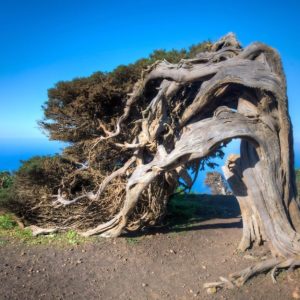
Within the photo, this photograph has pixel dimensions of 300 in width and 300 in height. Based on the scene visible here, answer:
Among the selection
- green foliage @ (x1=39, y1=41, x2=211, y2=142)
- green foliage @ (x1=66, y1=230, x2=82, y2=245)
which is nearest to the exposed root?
green foliage @ (x1=66, y1=230, x2=82, y2=245)

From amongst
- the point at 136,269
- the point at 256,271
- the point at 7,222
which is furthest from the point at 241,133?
the point at 7,222

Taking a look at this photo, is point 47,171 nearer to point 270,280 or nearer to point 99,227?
point 99,227

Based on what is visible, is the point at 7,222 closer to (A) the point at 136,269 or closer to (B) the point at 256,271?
(A) the point at 136,269

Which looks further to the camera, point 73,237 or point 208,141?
point 73,237

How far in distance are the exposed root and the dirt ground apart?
116 millimetres

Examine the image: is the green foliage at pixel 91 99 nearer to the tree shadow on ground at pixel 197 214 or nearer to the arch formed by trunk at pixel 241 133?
the arch formed by trunk at pixel 241 133

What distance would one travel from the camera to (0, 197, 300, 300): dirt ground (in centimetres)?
547

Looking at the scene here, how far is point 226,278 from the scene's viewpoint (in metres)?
5.89

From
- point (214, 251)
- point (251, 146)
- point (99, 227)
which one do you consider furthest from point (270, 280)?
point (99, 227)

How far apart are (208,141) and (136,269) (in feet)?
9.45

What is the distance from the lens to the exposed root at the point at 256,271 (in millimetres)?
5723

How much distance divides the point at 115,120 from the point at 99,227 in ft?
8.79

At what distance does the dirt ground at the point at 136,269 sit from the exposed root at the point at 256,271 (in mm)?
116

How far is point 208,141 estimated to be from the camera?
630cm
